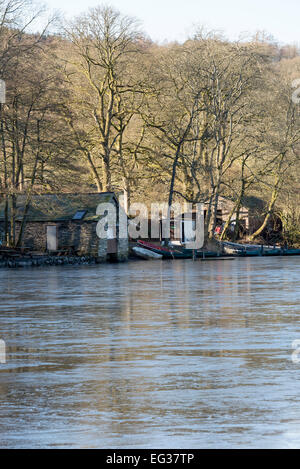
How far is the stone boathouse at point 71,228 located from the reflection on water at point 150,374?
3580cm

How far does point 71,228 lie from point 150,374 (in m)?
52.6

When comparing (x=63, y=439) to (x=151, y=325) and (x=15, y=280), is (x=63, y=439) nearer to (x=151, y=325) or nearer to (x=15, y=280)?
(x=151, y=325)

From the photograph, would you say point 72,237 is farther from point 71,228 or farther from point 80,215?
point 80,215

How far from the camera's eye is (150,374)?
44.0 ft

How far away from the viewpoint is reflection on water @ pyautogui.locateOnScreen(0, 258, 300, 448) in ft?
31.3

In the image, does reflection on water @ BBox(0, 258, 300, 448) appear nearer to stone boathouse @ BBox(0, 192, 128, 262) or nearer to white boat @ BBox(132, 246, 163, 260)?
stone boathouse @ BBox(0, 192, 128, 262)

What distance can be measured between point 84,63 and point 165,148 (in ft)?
32.8

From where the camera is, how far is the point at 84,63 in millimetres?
74125

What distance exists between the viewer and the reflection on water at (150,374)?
31.3 feet

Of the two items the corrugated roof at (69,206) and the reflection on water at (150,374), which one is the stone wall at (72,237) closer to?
the corrugated roof at (69,206)

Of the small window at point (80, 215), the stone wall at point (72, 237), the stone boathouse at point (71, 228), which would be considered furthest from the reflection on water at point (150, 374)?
the small window at point (80, 215)

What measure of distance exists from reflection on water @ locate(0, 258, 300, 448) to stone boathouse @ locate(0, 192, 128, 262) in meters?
35.8

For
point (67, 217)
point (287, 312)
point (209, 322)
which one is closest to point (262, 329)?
point (209, 322)

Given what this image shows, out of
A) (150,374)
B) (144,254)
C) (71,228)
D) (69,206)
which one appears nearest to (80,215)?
(71,228)
